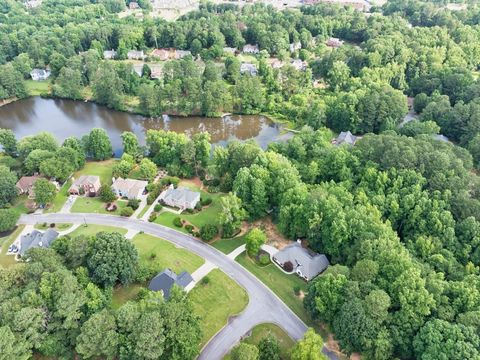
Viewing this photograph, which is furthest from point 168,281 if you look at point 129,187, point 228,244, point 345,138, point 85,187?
point 345,138

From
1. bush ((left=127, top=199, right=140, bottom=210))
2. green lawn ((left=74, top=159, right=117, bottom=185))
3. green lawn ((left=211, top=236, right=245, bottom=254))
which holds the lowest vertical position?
green lawn ((left=74, top=159, right=117, bottom=185))

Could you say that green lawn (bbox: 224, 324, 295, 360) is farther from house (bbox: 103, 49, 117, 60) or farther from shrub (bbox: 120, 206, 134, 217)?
house (bbox: 103, 49, 117, 60)

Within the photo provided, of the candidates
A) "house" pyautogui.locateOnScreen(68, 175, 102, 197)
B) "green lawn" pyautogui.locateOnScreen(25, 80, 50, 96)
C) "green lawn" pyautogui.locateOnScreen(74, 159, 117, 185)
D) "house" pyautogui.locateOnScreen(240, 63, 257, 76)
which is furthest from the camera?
"house" pyautogui.locateOnScreen(240, 63, 257, 76)

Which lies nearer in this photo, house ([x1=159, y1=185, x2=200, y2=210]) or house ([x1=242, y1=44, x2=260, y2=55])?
house ([x1=159, y1=185, x2=200, y2=210])

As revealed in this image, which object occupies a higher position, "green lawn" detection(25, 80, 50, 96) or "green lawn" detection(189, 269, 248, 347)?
"green lawn" detection(189, 269, 248, 347)

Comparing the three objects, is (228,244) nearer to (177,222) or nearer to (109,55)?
(177,222)

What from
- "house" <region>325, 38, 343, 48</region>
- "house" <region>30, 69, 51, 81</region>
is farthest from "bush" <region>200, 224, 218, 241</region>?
"house" <region>325, 38, 343, 48</region>

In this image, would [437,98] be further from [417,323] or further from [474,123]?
[417,323]

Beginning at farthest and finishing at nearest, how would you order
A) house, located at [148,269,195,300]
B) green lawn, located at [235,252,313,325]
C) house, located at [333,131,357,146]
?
house, located at [333,131,357,146] < house, located at [148,269,195,300] < green lawn, located at [235,252,313,325]

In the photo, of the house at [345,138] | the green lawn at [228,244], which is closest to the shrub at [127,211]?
the green lawn at [228,244]
